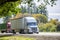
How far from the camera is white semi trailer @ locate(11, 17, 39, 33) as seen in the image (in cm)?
4442

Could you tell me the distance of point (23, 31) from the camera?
154 feet

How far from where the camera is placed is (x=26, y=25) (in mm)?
46000

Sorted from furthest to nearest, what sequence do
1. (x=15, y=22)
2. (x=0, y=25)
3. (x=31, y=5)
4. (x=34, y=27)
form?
1. (x=0, y=25)
2. (x=15, y=22)
3. (x=34, y=27)
4. (x=31, y=5)

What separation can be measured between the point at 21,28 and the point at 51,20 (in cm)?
3570

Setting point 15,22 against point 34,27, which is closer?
point 34,27

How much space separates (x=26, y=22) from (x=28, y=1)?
19.6 meters

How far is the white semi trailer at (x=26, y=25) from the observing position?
146 ft

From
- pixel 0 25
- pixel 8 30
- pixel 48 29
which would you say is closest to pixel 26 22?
pixel 8 30

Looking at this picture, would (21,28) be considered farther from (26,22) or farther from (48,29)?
(48,29)

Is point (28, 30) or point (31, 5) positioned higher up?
point (31, 5)

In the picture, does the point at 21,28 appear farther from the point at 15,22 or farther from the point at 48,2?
the point at 48,2

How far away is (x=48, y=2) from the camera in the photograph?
83.6 feet

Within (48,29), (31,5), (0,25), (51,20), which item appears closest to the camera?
(31,5)

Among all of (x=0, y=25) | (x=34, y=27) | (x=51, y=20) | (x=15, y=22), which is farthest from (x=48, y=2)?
(x=51, y=20)
